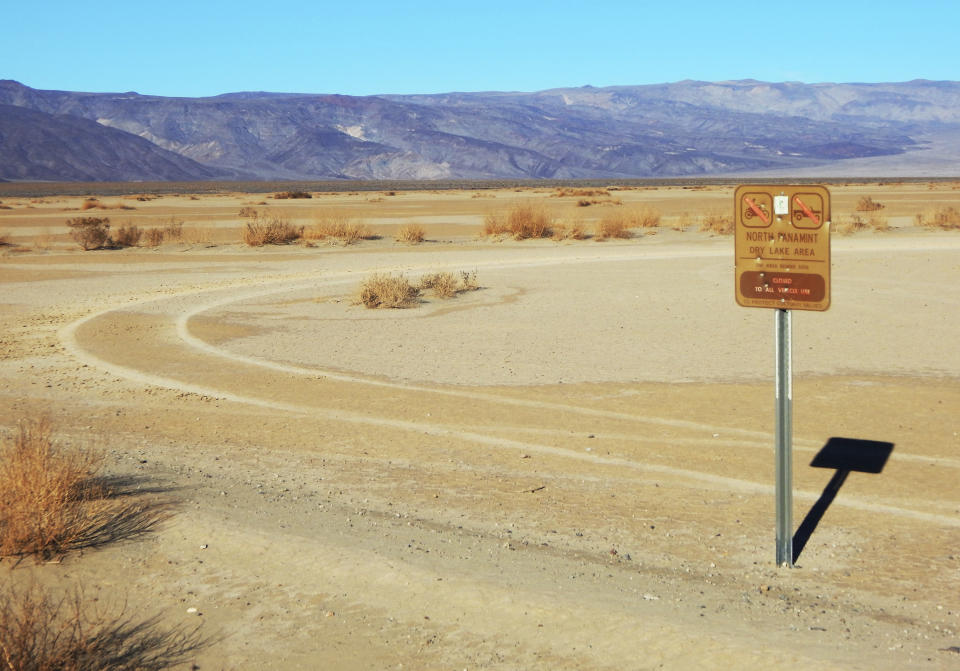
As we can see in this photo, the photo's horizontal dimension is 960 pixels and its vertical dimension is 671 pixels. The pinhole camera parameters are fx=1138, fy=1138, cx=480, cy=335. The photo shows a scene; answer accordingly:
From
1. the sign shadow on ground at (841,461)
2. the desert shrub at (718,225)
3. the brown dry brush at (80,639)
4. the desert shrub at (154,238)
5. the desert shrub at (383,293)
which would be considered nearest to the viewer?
the brown dry brush at (80,639)

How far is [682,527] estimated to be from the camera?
738 centimetres

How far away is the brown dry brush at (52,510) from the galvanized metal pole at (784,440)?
3.91 meters

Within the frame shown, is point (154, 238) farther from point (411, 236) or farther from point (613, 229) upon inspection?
point (613, 229)

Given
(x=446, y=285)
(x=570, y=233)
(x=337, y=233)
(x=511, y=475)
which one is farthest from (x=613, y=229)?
(x=511, y=475)

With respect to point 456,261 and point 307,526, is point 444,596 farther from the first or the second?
point 456,261

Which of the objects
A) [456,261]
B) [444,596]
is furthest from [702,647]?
[456,261]

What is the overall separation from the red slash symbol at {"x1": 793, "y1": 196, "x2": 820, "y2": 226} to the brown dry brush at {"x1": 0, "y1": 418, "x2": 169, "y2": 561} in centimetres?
443

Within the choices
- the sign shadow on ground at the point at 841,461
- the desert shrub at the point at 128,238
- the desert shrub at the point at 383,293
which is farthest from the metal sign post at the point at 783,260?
the desert shrub at the point at 128,238

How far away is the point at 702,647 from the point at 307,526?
293 cm

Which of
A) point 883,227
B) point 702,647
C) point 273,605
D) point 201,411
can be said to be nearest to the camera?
point 702,647

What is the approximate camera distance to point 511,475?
28.4 feet

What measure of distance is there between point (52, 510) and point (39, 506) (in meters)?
0.08

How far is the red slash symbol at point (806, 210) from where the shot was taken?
20.0ft

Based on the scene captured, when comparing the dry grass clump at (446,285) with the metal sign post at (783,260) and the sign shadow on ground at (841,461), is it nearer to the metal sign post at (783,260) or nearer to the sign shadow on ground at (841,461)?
the sign shadow on ground at (841,461)
